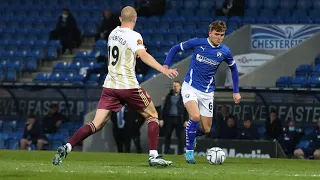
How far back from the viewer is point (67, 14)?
28.0m

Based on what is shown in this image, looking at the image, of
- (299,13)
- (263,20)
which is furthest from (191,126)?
(299,13)

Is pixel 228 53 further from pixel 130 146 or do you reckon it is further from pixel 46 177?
pixel 130 146

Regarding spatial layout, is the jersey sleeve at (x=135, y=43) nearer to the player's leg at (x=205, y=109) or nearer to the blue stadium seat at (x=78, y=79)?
the player's leg at (x=205, y=109)

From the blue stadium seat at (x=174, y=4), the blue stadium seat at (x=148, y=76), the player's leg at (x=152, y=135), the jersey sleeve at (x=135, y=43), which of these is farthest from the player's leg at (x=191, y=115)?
the blue stadium seat at (x=174, y=4)

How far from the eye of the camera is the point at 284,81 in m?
23.2

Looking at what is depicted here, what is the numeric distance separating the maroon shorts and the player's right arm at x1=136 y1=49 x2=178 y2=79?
64cm

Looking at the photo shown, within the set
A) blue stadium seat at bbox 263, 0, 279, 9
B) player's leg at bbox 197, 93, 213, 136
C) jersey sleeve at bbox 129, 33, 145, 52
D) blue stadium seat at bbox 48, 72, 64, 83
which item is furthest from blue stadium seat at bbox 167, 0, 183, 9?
jersey sleeve at bbox 129, 33, 145, 52

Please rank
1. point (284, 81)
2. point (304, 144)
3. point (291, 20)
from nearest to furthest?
point (304, 144)
point (284, 81)
point (291, 20)

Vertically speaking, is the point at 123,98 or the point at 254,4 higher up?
the point at 254,4

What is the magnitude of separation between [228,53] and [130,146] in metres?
8.75

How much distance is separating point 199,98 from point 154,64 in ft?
9.33

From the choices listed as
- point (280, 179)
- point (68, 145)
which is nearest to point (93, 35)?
point (68, 145)

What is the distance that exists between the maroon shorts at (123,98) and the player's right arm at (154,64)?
0.64 metres

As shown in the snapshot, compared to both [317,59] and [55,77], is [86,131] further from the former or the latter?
[55,77]
